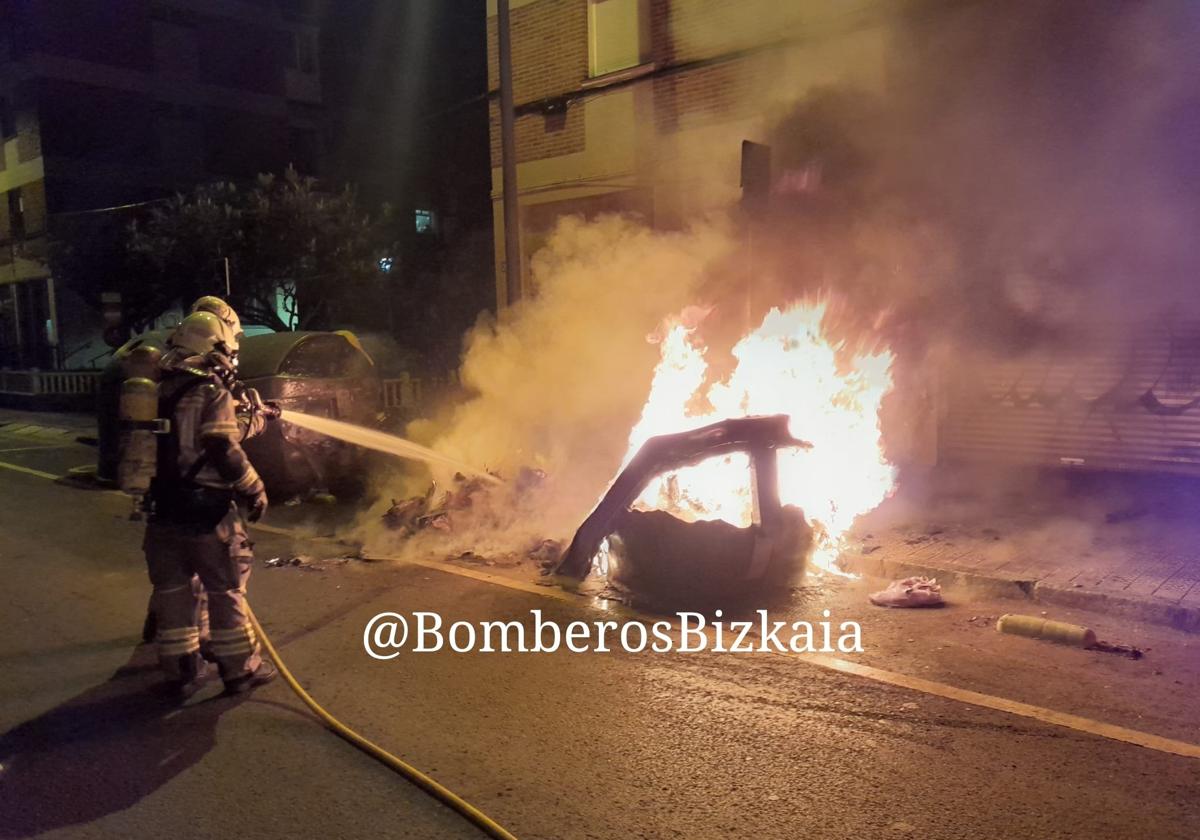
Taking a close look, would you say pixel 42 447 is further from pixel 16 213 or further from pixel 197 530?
pixel 16 213

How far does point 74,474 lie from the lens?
10.9 meters

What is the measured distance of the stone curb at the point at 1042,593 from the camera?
4.91m

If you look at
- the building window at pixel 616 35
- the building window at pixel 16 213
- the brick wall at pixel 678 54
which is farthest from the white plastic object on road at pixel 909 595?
the building window at pixel 16 213

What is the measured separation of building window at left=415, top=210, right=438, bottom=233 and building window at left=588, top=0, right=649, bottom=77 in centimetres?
1192

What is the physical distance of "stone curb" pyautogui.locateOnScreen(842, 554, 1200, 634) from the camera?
4.91 meters

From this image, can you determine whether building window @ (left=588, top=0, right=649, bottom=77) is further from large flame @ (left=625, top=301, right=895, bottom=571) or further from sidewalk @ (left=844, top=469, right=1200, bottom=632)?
sidewalk @ (left=844, top=469, right=1200, bottom=632)

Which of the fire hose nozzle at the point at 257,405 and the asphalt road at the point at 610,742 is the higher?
the fire hose nozzle at the point at 257,405

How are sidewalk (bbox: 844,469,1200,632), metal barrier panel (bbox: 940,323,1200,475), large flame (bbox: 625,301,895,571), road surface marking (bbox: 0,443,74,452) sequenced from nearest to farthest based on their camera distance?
sidewalk (bbox: 844,469,1200,632) < large flame (bbox: 625,301,895,571) < metal barrier panel (bbox: 940,323,1200,475) < road surface marking (bbox: 0,443,74,452)

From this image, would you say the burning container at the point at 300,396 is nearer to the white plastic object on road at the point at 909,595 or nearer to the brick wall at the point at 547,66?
the brick wall at the point at 547,66

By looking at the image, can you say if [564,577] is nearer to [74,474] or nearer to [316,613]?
[316,613]

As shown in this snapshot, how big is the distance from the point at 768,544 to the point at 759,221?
351 cm

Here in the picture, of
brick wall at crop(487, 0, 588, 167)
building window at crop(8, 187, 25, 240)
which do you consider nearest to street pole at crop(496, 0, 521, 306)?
brick wall at crop(487, 0, 588, 167)

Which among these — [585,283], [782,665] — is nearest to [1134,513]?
[782,665]

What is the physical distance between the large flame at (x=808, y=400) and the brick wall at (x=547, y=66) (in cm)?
539
